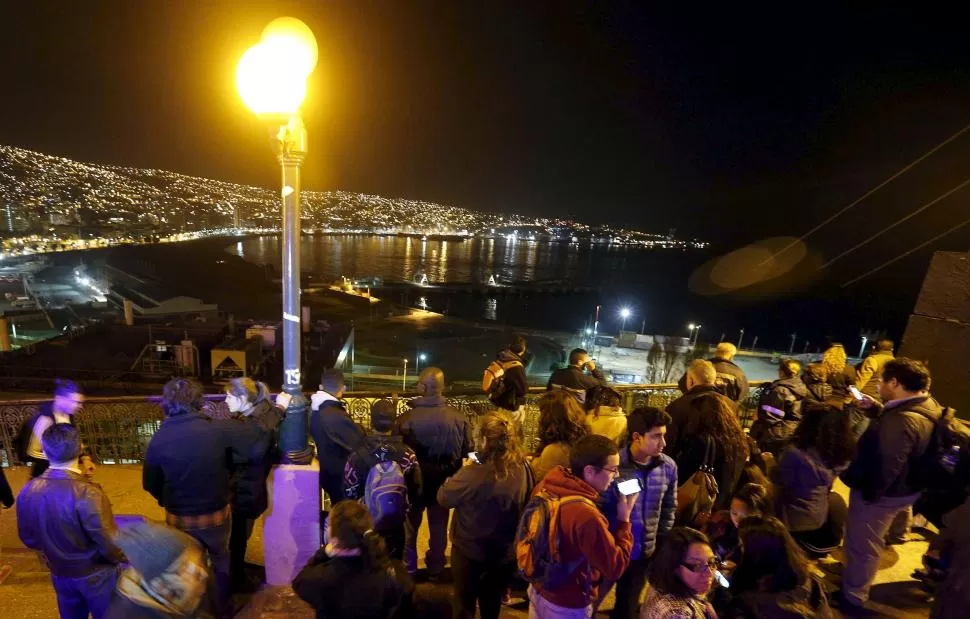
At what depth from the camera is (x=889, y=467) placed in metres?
3.41

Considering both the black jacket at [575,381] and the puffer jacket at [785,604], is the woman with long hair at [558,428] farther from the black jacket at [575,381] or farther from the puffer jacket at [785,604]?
the puffer jacket at [785,604]

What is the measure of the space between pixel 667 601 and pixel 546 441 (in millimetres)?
1539

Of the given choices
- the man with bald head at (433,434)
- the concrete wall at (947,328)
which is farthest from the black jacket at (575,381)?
the concrete wall at (947,328)

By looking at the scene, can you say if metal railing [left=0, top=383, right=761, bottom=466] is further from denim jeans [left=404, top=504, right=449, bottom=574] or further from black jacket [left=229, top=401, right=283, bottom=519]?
black jacket [left=229, top=401, right=283, bottom=519]

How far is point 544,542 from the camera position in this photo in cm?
259

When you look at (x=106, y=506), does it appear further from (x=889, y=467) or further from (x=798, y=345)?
(x=798, y=345)

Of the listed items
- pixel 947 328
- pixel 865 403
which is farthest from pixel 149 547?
pixel 947 328

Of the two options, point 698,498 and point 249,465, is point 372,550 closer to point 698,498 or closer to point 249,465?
point 249,465

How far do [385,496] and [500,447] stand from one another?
2.66 ft

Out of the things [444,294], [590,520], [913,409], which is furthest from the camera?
[444,294]

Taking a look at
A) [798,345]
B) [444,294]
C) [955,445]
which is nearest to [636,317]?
[798,345]

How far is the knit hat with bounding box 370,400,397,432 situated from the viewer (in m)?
3.44

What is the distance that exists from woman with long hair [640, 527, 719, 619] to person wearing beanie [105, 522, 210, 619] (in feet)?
6.92

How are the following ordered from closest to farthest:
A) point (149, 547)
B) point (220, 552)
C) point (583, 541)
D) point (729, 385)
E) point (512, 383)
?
1. point (149, 547)
2. point (583, 541)
3. point (220, 552)
4. point (729, 385)
5. point (512, 383)
